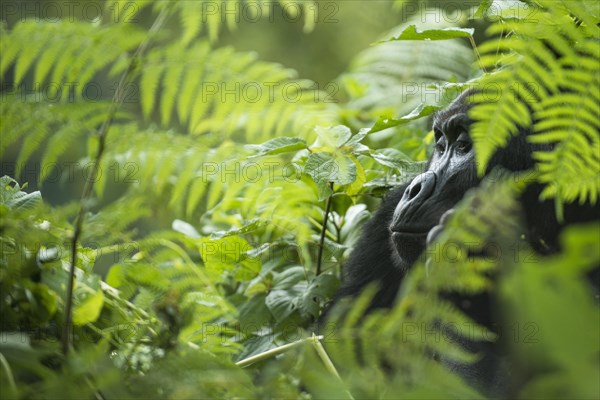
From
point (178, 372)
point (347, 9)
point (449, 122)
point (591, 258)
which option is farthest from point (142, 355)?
point (347, 9)

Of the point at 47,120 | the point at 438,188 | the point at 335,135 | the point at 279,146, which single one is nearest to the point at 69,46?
the point at 47,120

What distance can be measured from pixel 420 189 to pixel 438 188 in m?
0.06

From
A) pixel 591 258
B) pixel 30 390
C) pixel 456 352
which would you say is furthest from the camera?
pixel 30 390

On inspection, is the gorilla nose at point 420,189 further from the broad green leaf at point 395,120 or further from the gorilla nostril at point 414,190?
the broad green leaf at point 395,120

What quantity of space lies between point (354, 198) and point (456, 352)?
171 cm

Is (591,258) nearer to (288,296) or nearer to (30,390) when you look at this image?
(30,390)

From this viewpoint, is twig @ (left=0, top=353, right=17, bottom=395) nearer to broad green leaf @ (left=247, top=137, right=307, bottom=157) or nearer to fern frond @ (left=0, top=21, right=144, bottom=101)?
fern frond @ (left=0, top=21, right=144, bottom=101)

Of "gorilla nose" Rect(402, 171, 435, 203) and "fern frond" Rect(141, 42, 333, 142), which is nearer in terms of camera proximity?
"fern frond" Rect(141, 42, 333, 142)

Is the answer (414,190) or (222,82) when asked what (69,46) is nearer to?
(222,82)

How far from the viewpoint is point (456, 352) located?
0.97 metres

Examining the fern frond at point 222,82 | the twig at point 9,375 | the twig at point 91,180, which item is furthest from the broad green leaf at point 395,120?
the twig at point 9,375

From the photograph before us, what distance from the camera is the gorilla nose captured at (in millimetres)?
2160

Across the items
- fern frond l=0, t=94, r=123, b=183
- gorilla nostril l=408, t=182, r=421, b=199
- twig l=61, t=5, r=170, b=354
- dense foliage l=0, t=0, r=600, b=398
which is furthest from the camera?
gorilla nostril l=408, t=182, r=421, b=199

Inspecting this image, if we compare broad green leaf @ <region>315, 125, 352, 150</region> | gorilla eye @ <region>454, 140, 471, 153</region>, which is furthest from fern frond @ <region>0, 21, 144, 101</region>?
gorilla eye @ <region>454, 140, 471, 153</region>
